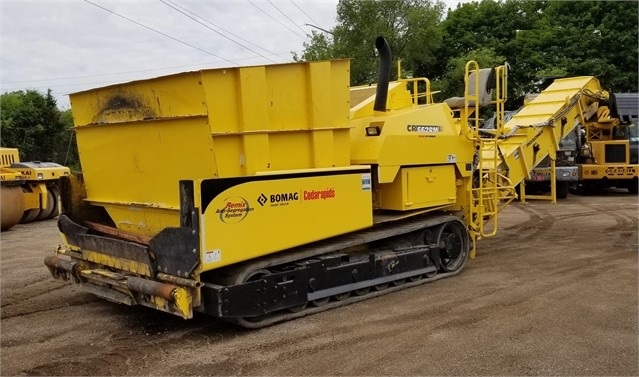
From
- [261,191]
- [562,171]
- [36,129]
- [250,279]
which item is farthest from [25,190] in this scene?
[36,129]

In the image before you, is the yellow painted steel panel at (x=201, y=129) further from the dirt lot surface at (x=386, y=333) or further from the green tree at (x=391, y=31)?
the green tree at (x=391, y=31)

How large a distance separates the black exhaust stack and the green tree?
70.2 feet

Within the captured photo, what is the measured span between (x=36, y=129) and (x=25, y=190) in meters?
18.1

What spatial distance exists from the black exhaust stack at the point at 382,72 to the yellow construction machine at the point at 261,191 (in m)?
0.02

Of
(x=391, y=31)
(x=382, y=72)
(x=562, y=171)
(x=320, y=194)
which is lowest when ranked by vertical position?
(x=562, y=171)

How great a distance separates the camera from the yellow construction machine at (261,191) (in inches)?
194

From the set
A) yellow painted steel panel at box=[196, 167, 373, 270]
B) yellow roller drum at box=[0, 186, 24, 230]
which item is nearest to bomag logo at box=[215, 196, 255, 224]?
yellow painted steel panel at box=[196, 167, 373, 270]

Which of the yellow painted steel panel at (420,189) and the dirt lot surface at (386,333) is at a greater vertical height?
the yellow painted steel panel at (420,189)

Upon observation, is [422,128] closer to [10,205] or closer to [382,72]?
[382,72]

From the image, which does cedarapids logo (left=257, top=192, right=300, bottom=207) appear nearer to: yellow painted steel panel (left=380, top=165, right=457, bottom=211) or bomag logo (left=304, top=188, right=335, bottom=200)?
bomag logo (left=304, top=188, right=335, bottom=200)

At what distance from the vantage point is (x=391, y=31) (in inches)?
1167

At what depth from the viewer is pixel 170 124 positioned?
518 cm

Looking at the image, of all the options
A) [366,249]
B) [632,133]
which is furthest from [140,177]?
[632,133]

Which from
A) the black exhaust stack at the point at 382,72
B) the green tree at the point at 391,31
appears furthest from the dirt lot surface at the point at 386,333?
the green tree at the point at 391,31
